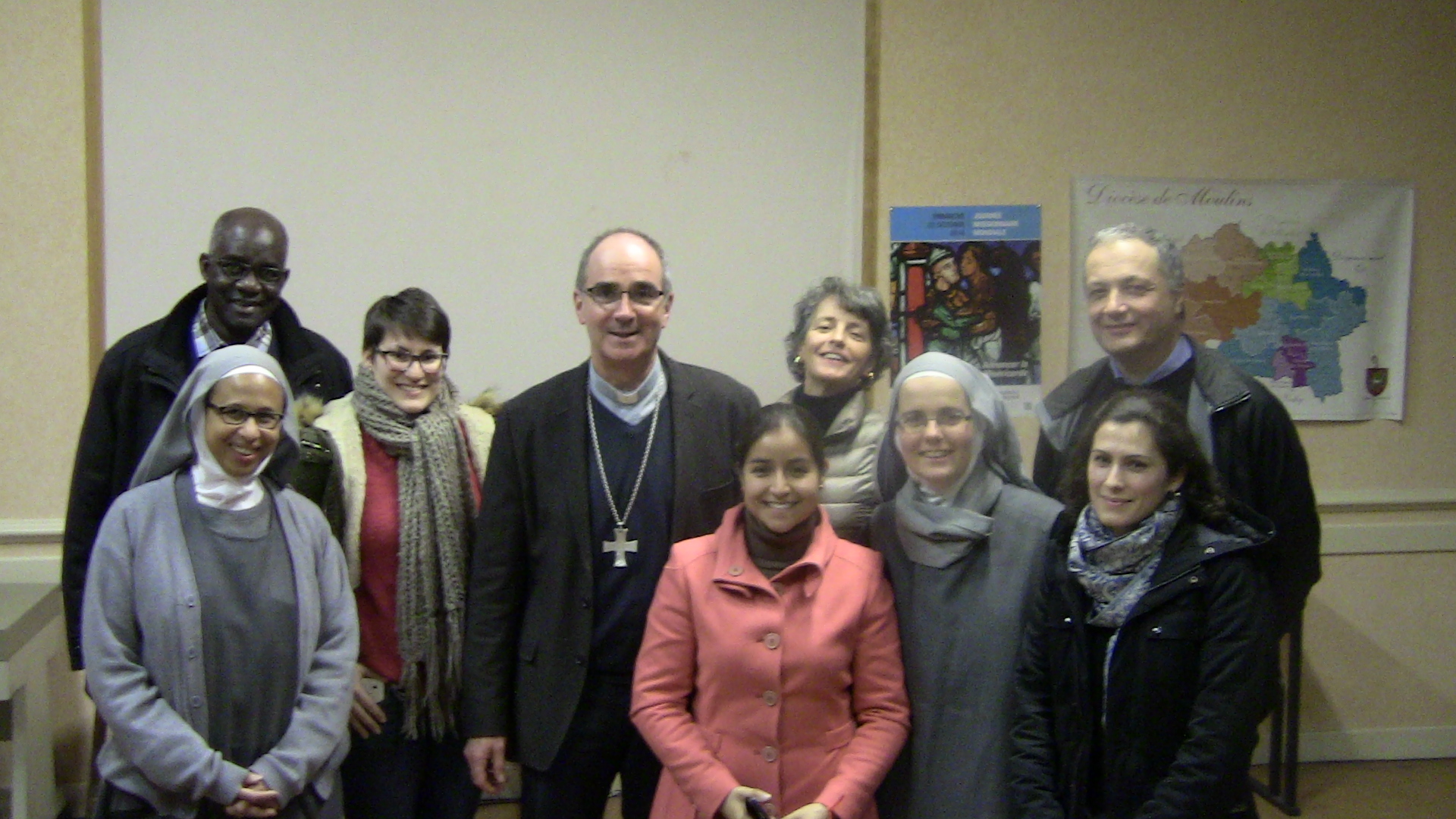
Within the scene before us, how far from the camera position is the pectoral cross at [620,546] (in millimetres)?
2039

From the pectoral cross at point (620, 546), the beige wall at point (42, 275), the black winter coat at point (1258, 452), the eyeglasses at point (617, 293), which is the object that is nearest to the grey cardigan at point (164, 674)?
the pectoral cross at point (620, 546)

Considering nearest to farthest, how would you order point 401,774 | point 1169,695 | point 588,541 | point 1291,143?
point 1169,695 → point 588,541 → point 401,774 → point 1291,143

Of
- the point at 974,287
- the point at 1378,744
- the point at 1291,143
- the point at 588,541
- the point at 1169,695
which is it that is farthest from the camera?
the point at 1378,744

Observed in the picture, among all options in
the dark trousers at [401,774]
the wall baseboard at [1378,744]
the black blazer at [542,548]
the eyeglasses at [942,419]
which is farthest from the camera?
the wall baseboard at [1378,744]

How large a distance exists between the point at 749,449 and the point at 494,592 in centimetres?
58

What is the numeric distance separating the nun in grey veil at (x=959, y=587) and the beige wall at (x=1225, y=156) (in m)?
1.70

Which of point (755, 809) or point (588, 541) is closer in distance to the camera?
point (755, 809)

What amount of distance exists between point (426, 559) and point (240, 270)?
75 cm

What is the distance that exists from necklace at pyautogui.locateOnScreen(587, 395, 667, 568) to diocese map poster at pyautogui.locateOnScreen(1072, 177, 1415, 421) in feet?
6.54

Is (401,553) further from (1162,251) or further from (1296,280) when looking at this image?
(1296,280)

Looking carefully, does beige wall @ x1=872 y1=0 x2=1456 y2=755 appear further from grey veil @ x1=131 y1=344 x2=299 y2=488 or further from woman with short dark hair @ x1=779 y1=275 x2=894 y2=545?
grey veil @ x1=131 y1=344 x2=299 y2=488

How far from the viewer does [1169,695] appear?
5.50 feet

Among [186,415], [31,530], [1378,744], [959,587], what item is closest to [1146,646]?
[959,587]

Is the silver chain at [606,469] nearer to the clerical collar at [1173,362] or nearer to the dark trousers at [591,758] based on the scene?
the dark trousers at [591,758]
